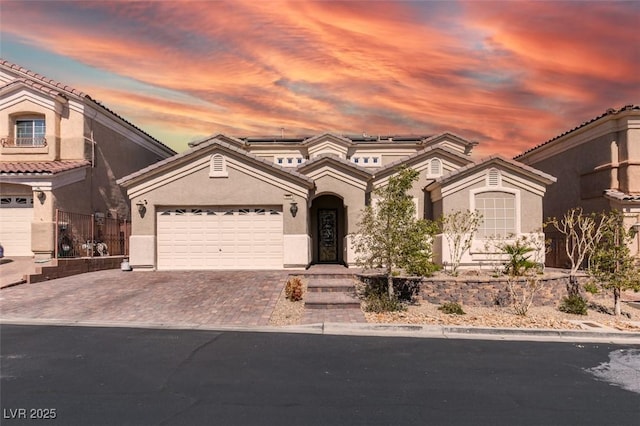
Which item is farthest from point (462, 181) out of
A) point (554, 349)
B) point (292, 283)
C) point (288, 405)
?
point (288, 405)

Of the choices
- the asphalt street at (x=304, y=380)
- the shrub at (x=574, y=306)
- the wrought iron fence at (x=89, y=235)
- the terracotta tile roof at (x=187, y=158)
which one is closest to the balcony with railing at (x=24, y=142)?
the wrought iron fence at (x=89, y=235)

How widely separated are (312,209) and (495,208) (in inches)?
313

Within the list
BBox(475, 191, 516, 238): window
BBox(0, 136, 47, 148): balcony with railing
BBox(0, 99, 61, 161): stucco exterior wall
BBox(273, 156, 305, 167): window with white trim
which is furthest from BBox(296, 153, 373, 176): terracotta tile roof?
BBox(0, 136, 47, 148): balcony with railing

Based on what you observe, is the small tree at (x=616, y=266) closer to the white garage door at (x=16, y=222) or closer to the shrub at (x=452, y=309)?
the shrub at (x=452, y=309)

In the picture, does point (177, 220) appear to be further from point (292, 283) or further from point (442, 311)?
point (442, 311)

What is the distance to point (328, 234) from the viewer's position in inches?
828

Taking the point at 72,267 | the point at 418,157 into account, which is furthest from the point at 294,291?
the point at 418,157

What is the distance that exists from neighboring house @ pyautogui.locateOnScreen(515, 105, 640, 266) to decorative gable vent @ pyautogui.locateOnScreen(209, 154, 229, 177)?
53.0ft

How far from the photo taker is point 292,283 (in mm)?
13250

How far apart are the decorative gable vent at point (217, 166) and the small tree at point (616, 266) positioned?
1328 centimetres

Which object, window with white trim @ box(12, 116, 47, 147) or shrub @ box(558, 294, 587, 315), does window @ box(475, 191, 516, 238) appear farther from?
window with white trim @ box(12, 116, 47, 147)

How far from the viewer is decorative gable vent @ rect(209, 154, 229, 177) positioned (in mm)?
17938

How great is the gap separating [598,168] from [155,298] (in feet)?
64.3

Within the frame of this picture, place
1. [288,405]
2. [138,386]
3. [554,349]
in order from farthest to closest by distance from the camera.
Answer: [554,349] < [138,386] < [288,405]
